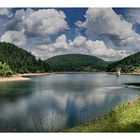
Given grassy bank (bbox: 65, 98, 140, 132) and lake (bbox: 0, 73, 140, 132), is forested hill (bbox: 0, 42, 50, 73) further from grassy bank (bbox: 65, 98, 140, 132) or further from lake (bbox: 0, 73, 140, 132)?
grassy bank (bbox: 65, 98, 140, 132)

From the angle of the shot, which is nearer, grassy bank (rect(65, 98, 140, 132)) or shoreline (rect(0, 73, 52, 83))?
grassy bank (rect(65, 98, 140, 132))

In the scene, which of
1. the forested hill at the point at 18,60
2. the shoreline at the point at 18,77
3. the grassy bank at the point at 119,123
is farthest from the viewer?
the shoreline at the point at 18,77

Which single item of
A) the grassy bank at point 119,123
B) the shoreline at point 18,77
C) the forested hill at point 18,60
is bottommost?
the grassy bank at point 119,123

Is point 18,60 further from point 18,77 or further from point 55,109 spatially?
point 55,109

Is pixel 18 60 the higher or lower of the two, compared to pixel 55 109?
higher

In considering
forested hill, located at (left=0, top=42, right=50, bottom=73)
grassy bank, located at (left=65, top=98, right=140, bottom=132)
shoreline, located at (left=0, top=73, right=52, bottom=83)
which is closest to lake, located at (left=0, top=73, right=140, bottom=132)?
grassy bank, located at (left=65, top=98, right=140, bottom=132)

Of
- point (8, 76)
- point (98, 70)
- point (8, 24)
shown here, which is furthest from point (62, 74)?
point (8, 76)

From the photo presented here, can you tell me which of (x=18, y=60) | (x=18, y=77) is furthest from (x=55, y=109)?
(x=18, y=77)

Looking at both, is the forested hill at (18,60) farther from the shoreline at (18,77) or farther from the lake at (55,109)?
the lake at (55,109)

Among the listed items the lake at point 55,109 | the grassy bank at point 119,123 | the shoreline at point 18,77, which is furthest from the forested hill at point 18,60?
the grassy bank at point 119,123

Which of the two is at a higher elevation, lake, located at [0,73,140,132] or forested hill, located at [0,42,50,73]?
forested hill, located at [0,42,50,73]

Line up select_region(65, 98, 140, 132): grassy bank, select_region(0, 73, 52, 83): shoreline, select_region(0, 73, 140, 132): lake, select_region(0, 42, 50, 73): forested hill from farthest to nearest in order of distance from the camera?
select_region(0, 73, 52, 83): shoreline < select_region(0, 42, 50, 73): forested hill < select_region(0, 73, 140, 132): lake < select_region(65, 98, 140, 132): grassy bank
